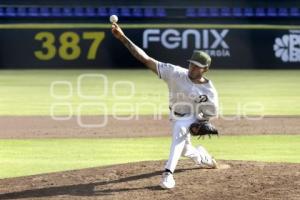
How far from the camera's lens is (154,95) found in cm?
1959

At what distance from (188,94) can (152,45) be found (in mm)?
18203

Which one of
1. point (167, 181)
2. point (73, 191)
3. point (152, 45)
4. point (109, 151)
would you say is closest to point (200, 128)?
point (167, 181)

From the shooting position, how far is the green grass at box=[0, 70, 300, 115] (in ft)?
56.5

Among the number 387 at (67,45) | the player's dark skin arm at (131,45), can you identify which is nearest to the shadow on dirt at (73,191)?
the player's dark skin arm at (131,45)

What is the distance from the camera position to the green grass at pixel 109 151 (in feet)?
35.2

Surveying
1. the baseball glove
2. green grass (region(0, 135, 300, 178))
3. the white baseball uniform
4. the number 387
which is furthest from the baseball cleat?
the number 387

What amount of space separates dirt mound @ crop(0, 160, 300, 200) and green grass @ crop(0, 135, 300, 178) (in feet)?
4.85

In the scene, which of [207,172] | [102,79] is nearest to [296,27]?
[102,79]

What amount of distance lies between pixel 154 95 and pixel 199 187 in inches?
460

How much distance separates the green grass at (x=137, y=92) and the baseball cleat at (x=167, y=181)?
8608 millimetres

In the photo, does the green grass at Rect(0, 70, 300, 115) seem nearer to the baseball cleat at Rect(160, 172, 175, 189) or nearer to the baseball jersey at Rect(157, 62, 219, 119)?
the baseball jersey at Rect(157, 62, 219, 119)

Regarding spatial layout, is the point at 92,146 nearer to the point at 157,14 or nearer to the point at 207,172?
the point at 207,172

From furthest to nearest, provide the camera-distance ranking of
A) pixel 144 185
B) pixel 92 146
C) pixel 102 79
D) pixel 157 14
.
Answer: pixel 157 14
pixel 102 79
pixel 92 146
pixel 144 185

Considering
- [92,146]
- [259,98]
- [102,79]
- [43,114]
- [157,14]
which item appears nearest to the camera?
[92,146]
